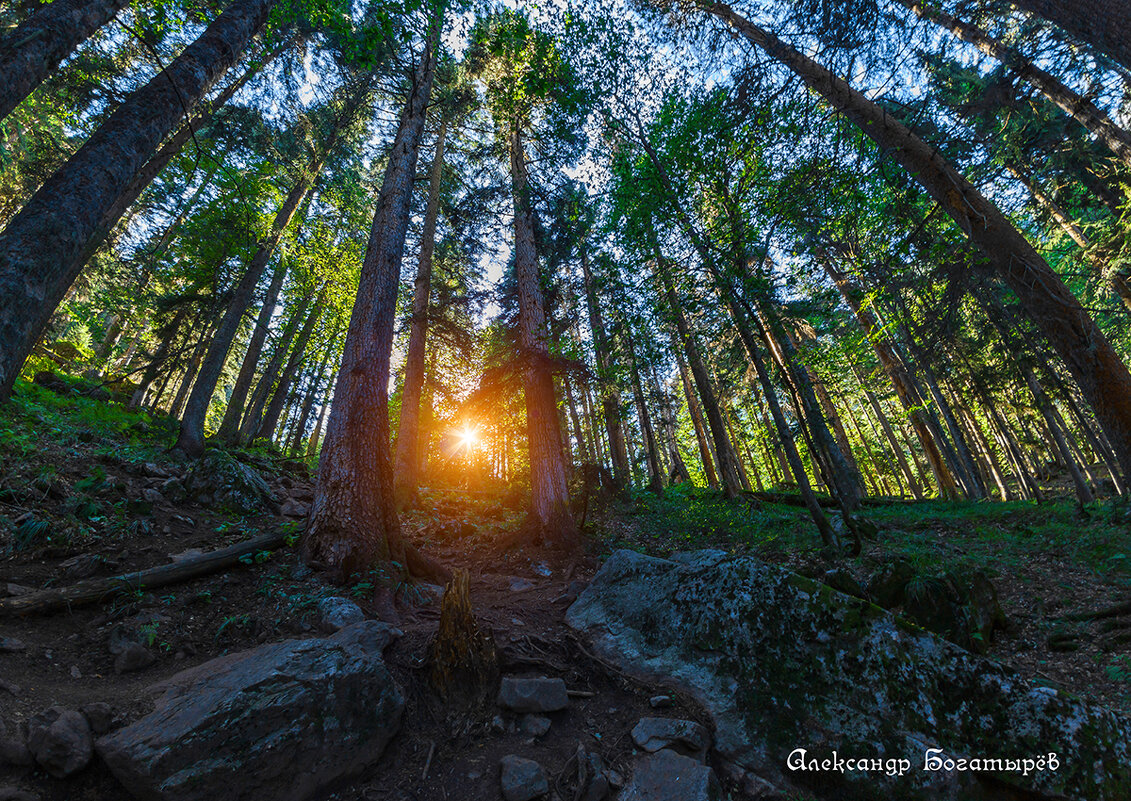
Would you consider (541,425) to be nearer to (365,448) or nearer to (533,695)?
(365,448)

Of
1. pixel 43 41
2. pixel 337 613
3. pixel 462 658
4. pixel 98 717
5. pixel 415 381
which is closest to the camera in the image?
pixel 98 717

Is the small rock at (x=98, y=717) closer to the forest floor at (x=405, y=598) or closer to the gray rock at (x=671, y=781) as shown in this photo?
the forest floor at (x=405, y=598)

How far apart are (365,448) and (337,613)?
2243 millimetres

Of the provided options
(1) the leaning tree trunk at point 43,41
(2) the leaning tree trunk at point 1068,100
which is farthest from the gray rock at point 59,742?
(2) the leaning tree trunk at point 1068,100

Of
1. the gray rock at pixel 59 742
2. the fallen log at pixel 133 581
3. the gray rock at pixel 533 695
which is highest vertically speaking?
the fallen log at pixel 133 581

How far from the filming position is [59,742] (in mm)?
2221

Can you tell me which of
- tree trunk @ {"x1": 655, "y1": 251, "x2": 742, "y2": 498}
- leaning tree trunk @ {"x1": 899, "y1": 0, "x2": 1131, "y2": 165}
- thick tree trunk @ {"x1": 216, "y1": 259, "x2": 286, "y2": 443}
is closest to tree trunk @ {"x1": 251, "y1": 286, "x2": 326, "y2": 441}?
thick tree trunk @ {"x1": 216, "y1": 259, "x2": 286, "y2": 443}

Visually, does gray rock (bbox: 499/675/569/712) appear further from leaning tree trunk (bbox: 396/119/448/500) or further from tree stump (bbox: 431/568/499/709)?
leaning tree trunk (bbox: 396/119/448/500)

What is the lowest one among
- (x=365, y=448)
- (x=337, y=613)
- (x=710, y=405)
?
(x=337, y=613)

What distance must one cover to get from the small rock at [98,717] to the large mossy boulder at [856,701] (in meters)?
3.85

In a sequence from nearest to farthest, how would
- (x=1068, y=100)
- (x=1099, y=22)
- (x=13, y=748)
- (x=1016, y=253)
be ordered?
1. (x=13, y=748)
2. (x=1099, y=22)
3. (x=1016, y=253)
4. (x=1068, y=100)

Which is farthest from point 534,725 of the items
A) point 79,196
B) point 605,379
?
point 605,379

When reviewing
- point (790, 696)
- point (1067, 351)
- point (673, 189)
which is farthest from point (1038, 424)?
point (790, 696)

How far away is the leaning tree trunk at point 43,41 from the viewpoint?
3.69m
